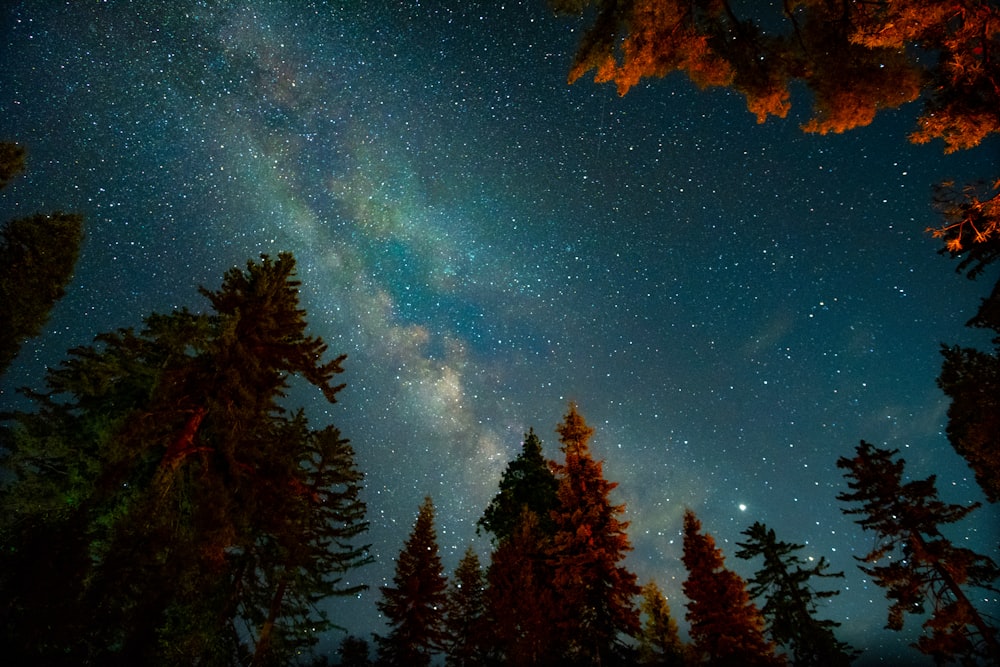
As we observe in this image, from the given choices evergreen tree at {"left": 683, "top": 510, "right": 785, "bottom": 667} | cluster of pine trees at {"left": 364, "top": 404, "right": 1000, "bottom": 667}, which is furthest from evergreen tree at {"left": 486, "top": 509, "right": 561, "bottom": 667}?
evergreen tree at {"left": 683, "top": 510, "right": 785, "bottom": 667}

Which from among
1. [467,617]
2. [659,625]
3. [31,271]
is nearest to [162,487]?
[31,271]

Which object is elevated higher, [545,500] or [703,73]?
[703,73]

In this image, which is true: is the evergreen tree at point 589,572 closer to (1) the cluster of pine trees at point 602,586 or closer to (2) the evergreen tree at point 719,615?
(1) the cluster of pine trees at point 602,586

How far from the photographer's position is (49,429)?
10578mm

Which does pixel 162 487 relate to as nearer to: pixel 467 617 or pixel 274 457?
pixel 274 457

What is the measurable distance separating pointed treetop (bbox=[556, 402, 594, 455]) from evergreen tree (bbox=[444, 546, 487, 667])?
1041 cm

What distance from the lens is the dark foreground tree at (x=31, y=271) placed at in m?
14.9

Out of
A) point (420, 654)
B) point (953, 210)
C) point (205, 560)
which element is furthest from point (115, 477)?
point (420, 654)

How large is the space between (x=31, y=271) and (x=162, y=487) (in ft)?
43.1

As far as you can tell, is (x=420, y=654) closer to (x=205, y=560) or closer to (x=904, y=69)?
(x=205, y=560)

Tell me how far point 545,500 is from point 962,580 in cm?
1635

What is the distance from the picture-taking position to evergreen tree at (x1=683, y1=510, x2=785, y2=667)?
22.4 metres

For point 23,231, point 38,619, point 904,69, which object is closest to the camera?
point 38,619

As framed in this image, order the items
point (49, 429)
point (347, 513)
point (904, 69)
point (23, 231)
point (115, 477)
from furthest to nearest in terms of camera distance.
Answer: point (347, 513)
point (23, 231)
point (49, 429)
point (115, 477)
point (904, 69)
